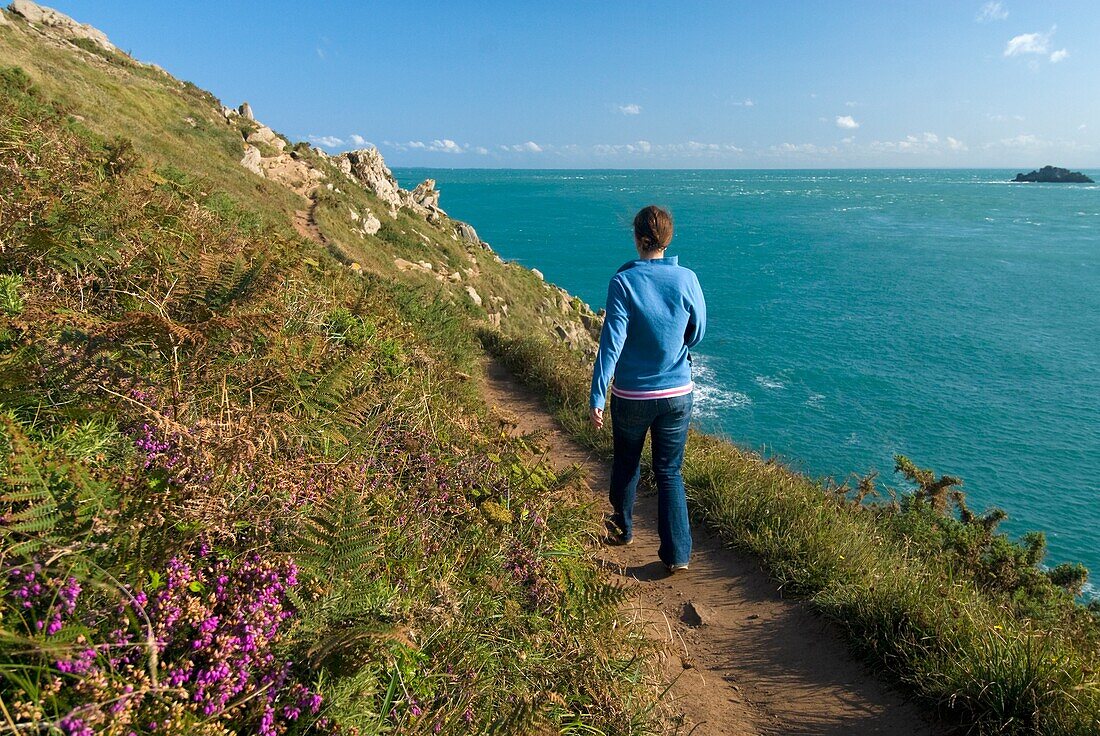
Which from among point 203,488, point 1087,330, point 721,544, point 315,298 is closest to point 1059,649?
point 721,544

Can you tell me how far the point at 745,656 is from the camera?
3.79 meters

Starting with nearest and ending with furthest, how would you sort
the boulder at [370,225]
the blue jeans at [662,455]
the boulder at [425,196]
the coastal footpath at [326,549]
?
the coastal footpath at [326,549], the blue jeans at [662,455], the boulder at [370,225], the boulder at [425,196]

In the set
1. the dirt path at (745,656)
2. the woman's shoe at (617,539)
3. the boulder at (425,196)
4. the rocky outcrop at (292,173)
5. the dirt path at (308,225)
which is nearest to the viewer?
the dirt path at (745,656)

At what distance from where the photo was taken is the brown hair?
4.04m

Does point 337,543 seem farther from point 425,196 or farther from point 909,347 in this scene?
point 909,347

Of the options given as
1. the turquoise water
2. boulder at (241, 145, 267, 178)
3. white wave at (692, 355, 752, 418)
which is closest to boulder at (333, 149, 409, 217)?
boulder at (241, 145, 267, 178)

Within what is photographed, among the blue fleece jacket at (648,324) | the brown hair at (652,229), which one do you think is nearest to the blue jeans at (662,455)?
the blue fleece jacket at (648,324)

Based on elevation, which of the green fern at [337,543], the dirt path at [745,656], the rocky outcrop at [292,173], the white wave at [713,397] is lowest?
the white wave at [713,397]

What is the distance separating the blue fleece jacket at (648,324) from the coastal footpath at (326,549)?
0.96 meters

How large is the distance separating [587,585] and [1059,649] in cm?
256

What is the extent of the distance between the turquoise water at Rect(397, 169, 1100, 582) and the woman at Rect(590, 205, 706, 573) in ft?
1.72

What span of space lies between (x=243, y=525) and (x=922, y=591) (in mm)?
4005

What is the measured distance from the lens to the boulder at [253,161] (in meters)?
23.6

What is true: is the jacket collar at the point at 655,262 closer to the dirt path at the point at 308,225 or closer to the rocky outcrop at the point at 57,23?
the dirt path at the point at 308,225
